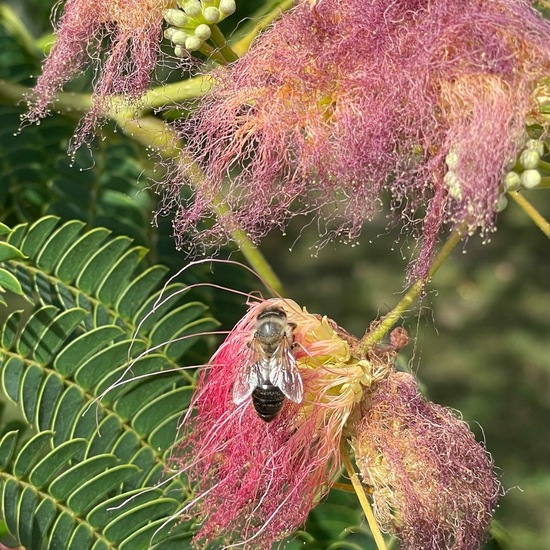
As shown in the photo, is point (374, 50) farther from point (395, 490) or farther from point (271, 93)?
point (395, 490)

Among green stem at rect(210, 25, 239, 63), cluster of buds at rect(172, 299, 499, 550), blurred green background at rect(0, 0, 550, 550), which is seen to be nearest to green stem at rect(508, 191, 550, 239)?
cluster of buds at rect(172, 299, 499, 550)

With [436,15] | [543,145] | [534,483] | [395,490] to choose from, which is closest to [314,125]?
[436,15]

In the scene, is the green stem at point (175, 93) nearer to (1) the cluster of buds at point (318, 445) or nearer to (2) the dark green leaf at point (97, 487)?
(1) the cluster of buds at point (318, 445)

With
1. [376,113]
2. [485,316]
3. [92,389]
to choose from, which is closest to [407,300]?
[376,113]

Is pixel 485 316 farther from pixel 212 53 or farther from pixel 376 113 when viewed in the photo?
pixel 376 113

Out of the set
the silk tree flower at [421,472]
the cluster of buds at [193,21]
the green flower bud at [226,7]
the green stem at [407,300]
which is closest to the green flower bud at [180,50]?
the cluster of buds at [193,21]
